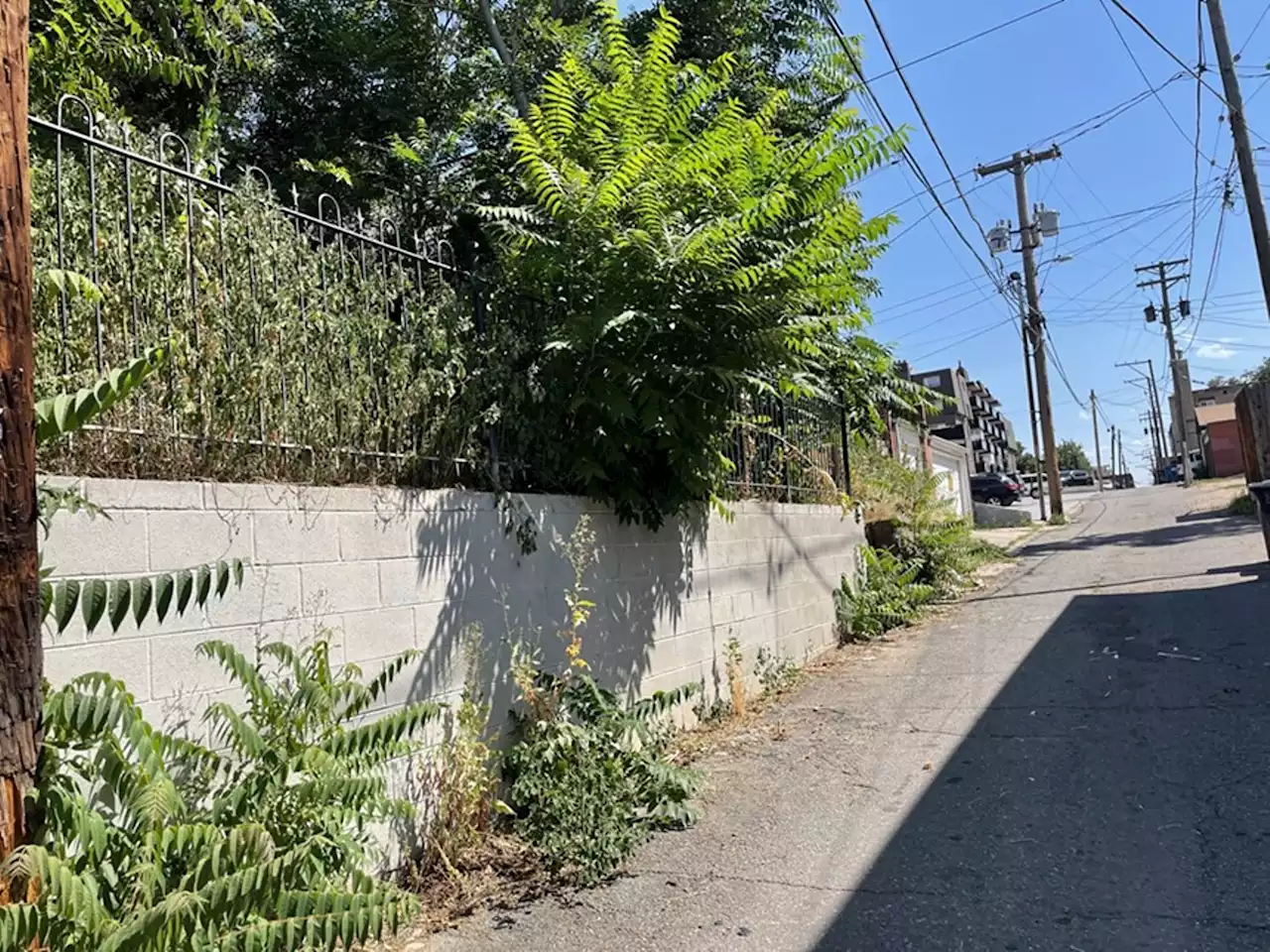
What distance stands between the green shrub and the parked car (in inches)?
1518

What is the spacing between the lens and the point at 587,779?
414 centimetres

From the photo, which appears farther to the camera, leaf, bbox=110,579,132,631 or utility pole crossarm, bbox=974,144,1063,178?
utility pole crossarm, bbox=974,144,1063,178

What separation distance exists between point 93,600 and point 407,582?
1.90 metres

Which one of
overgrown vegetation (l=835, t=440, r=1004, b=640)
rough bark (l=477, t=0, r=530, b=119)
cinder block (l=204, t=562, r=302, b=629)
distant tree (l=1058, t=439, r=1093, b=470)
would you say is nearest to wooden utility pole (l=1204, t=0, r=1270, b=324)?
overgrown vegetation (l=835, t=440, r=1004, b=640)

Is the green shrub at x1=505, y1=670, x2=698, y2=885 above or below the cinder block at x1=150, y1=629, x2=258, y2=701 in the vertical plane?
below

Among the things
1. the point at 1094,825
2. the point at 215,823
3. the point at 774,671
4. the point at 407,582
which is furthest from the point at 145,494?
the point at 774,671

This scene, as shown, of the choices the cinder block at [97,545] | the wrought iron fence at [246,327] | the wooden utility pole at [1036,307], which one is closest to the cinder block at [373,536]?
the wrought iron fence at [246,327]

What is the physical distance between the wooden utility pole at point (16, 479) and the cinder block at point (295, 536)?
4.50ft

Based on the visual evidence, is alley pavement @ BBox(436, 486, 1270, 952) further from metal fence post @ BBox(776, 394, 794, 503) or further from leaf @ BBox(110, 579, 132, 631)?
leaf @ BBox(110, 579, 132, 631)

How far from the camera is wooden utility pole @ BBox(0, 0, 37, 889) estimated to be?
6.17 feet

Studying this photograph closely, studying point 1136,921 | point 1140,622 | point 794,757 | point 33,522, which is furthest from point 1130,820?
point 1140,622

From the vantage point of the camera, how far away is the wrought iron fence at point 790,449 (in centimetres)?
737

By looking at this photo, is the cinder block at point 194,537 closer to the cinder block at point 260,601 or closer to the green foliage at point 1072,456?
the cinder block at point 260,601

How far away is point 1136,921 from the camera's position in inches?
124
